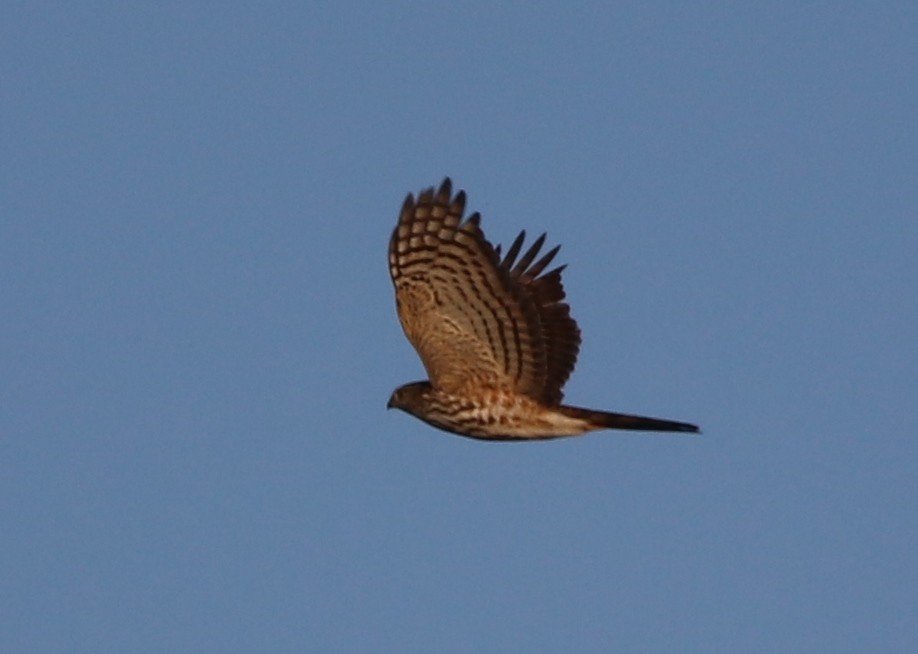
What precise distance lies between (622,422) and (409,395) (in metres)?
1.74

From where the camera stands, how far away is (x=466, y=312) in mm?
11414

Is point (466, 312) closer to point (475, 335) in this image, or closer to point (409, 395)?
Result: point (475, 335)

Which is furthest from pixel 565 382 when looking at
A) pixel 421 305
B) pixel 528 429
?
pixel 421 305

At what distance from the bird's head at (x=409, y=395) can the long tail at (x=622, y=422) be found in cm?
113

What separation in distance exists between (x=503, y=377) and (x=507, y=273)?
0.82m

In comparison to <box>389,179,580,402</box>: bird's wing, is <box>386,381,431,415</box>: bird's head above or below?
below

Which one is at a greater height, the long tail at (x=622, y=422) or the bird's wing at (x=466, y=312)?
the bird's wing at (x=466, y=312)

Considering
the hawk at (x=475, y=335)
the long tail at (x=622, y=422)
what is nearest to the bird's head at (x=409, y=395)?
the hawk at (x=475, y=335)

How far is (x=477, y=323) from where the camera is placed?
1142cm

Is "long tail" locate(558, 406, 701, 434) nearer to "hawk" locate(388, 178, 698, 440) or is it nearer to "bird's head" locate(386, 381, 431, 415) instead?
"hawk" locate(388, 178, 698, 440)

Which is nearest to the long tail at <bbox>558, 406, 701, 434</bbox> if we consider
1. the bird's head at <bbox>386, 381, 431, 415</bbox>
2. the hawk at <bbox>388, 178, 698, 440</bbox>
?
the hawk at <bbox>388, 178, 698, 440</bbox>

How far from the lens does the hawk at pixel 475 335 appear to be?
11.3 metres

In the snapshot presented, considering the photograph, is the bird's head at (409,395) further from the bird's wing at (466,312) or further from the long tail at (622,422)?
the long tail at (622,422)

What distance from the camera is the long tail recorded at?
35.9 ft
